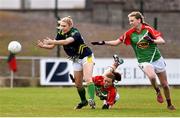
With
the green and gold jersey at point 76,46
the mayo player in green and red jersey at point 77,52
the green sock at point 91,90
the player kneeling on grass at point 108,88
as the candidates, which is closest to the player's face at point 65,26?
the mayo player in green and red jersey at point 77,52

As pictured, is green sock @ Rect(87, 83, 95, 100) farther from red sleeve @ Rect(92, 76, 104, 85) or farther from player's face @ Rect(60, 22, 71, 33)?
player's face @ Rect(60, 22, 71, 33)

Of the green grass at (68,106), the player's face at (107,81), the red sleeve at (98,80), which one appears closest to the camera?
the green grass at (68,106)

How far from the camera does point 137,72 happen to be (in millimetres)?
30781

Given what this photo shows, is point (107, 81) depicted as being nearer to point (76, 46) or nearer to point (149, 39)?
point (76, 46)

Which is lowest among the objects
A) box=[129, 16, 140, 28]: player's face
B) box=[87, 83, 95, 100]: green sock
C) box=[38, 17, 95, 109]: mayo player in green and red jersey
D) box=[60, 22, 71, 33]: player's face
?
box=[87, 83, 95, 100]: green sock

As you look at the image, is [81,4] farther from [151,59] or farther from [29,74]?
[151,59]

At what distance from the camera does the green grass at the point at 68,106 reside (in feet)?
55.8

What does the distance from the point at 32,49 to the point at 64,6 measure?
988 centimetres

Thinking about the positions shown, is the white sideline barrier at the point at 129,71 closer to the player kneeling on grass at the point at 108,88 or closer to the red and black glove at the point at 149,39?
the player kneeling on grass at the point at 108,88

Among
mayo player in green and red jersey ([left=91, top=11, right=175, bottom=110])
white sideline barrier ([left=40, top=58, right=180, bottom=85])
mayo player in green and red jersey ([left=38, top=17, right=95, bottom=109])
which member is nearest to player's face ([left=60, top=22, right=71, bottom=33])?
mayo player in green and red jersey ([left=38, top=17, right=95, bottom=109])

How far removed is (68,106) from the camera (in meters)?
19.8

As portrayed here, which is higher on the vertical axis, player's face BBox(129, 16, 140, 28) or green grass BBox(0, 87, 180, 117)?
player's face BBox(129, 16, 140, 28)

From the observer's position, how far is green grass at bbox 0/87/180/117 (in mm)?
17000

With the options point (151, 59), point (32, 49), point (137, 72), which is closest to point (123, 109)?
point (151, 59)
